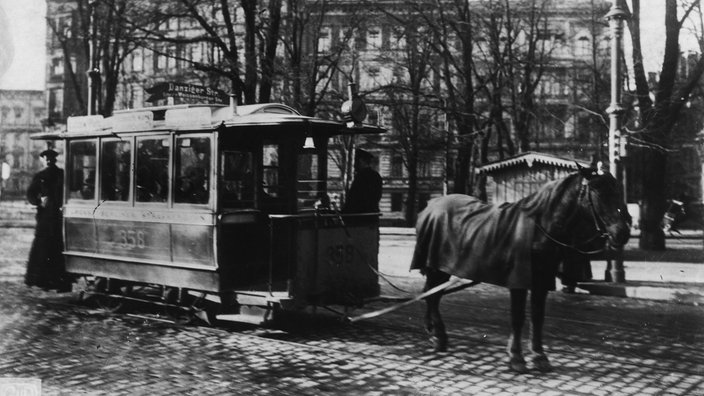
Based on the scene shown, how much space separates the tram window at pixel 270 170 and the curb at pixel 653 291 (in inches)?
274

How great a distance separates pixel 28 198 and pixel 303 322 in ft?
17.4

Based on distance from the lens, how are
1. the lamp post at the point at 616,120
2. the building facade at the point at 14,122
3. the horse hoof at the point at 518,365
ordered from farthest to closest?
the lamp post at the point at 616,120 → the horse hoof at the point at 518,365 → the building facade at the point at 14,122

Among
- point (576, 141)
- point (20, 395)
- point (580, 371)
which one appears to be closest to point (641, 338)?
point (580, 371)

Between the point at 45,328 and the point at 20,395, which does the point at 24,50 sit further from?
the point at 45,328

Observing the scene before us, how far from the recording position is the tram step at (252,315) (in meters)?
8.12

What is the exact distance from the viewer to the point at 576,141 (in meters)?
35.1

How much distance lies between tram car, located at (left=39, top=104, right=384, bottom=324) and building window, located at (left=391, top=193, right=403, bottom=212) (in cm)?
3829

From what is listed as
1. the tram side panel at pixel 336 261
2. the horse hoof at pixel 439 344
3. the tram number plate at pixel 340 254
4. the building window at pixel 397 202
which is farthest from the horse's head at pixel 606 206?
the building window at pixel 397 202

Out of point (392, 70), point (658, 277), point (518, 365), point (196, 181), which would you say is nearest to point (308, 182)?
point (196, 181)

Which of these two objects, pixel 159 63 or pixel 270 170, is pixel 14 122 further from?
pixel 159 63

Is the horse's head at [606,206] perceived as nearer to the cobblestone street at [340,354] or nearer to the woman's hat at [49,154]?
the cobblestone street at [340,354]

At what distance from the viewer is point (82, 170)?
10.0m

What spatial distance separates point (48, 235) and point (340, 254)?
18.9ft

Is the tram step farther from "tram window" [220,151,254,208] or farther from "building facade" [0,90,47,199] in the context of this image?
"building facade" [0,90,47,199]
